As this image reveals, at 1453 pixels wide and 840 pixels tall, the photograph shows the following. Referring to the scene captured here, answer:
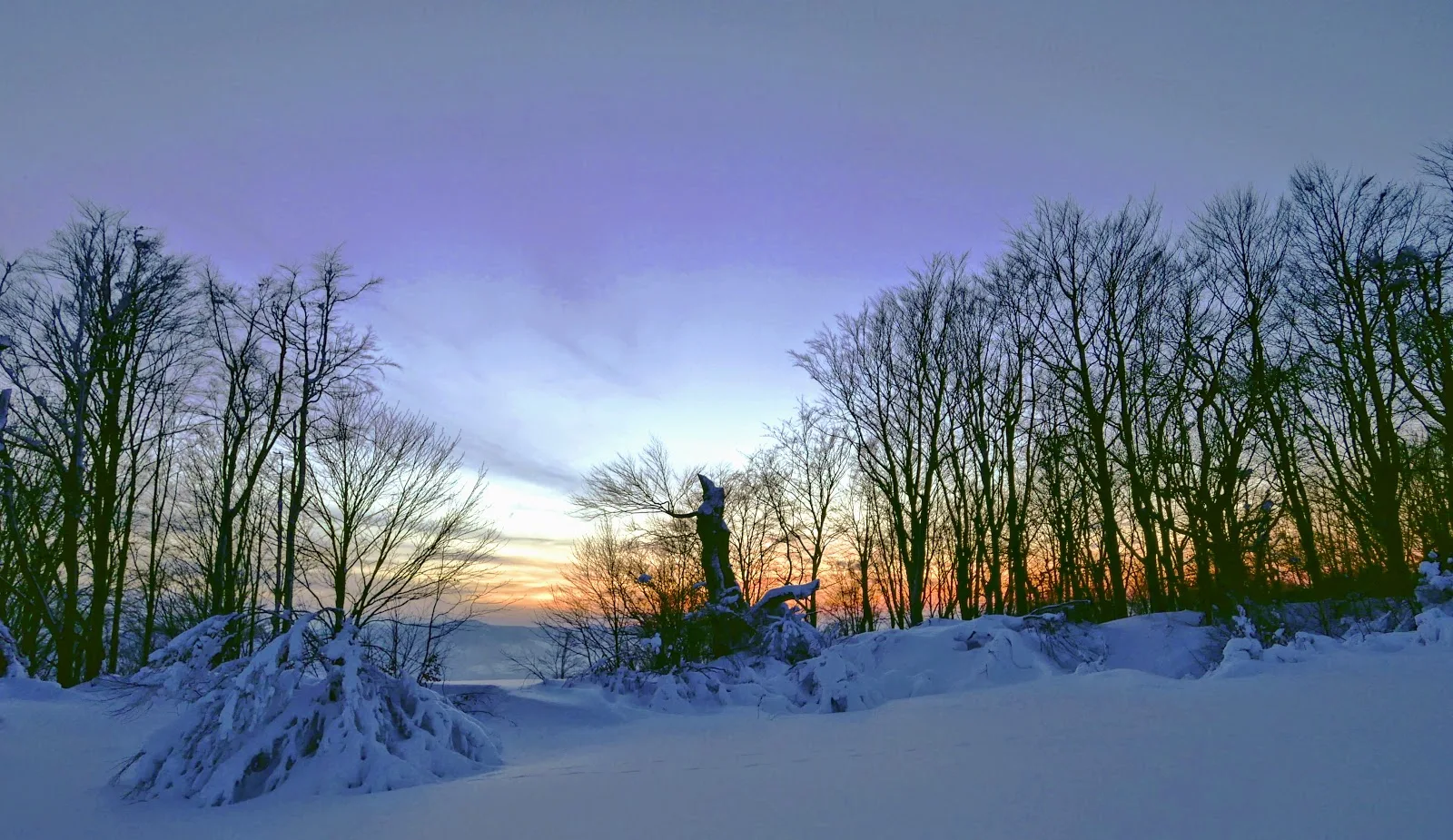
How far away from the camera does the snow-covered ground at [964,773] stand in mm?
3074

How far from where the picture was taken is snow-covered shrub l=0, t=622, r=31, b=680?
33.9 feet

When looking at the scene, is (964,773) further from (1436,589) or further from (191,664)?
(1436,589)

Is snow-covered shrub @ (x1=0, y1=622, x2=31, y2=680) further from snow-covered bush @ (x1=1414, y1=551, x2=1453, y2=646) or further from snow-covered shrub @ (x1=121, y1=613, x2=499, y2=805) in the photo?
snow-covered bush @ (x1=1414, y1=551, x2=1453, y2=646)

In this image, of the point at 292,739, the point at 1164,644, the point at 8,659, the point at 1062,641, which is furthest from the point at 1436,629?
the point at 8,659

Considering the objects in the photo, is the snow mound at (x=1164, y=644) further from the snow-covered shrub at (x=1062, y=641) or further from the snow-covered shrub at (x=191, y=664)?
the snow-covered shrub at (x=191, y=664)

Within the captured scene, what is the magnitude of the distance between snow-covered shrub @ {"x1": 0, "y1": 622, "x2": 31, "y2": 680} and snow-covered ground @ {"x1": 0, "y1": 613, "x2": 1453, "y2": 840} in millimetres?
3169

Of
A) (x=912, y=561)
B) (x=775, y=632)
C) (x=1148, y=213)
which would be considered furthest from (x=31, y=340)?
(x=1148, y=213)

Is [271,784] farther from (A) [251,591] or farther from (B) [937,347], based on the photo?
(A) [251,591]

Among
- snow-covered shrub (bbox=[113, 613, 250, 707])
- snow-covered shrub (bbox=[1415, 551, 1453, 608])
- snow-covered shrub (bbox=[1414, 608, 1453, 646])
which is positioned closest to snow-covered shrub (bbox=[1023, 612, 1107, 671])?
snow-covered shrub (bbox=[1415, 551, 1453, 608])

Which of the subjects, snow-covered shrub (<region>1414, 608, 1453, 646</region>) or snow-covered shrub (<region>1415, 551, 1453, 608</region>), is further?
snow-covered shrub (<region>1415, 551, 1453, 608</region>)

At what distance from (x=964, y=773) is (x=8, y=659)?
550 inches

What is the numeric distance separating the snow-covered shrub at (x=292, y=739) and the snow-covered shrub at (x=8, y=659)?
6.46m

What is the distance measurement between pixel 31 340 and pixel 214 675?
12.4m

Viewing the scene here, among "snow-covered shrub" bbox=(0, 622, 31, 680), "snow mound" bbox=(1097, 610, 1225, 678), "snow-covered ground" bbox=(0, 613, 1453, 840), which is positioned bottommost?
"snow mound" bbox=(1097, 610, 1225, 678)
